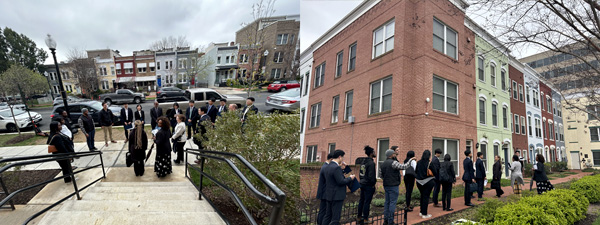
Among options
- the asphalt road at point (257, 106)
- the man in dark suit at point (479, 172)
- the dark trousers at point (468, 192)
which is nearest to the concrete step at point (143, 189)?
the asphalt road at point (257, 106)

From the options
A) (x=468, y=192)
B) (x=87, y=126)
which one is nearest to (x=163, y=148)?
(x=87, y=126)

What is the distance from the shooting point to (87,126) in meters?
4.98

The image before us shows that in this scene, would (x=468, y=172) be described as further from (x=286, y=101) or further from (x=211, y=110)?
(x=211, y=110)

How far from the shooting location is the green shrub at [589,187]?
6156 mm

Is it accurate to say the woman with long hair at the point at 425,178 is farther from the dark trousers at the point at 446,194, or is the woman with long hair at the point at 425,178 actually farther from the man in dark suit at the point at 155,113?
the man in dark suit at the point at 155,113

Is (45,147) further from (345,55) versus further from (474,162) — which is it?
(474,162)

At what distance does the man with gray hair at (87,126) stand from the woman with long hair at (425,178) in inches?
170

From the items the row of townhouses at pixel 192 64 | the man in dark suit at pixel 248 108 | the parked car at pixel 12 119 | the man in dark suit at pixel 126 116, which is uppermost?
the row of townhouses at pixel 192 64

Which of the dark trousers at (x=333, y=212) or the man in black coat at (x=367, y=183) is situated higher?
the man in black coat at (x=367, y=183)

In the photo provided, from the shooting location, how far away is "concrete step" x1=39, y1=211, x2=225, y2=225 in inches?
133

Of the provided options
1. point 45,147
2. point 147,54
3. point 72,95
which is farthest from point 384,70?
point 45,147

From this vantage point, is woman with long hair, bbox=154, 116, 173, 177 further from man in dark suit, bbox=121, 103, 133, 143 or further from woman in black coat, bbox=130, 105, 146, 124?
man in dark suit, bbox=121, 103, 133, 143

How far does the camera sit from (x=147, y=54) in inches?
206

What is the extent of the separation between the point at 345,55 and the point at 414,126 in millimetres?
918
